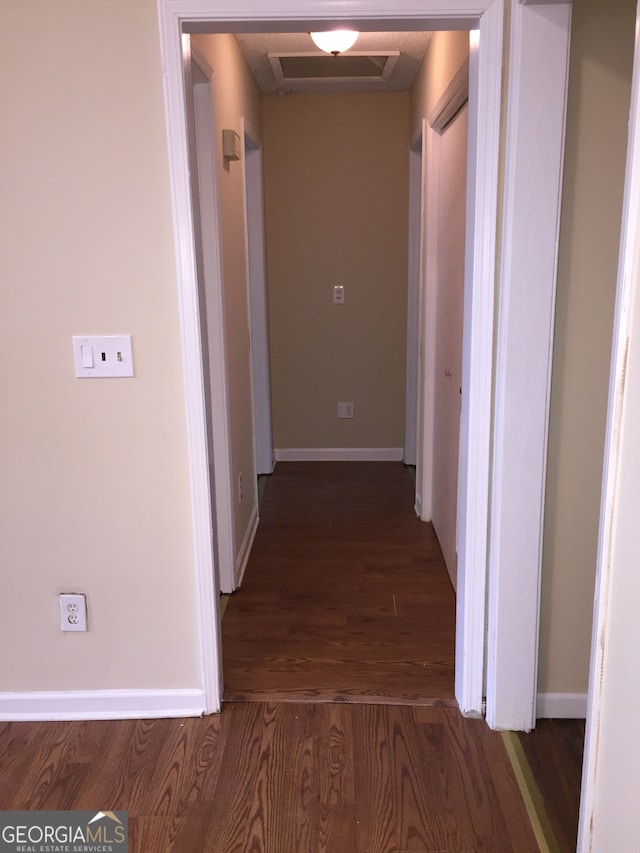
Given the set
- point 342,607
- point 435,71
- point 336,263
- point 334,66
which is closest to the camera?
point 342,607

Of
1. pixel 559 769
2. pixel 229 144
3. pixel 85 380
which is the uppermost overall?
pixel 229 144

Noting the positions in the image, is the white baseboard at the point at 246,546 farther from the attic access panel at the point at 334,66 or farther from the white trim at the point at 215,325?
the attic access panel at the point at 334,66

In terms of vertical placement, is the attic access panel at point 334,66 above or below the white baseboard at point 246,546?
above

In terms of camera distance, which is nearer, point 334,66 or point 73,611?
point 73,611

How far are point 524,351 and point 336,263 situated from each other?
2.81m

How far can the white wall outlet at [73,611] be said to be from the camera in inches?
82.1

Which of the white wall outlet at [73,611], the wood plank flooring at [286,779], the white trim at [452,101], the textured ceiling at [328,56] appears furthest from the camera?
the textured ceiling at [328,56]

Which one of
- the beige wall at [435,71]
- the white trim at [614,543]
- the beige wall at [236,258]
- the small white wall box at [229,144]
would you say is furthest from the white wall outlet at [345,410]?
the white trim at [614,543]

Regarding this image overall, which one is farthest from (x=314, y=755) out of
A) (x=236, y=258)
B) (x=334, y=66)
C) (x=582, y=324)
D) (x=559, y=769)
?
(x=334, y=66)

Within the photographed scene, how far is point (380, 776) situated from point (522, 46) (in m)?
1.93

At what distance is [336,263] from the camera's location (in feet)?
14.7

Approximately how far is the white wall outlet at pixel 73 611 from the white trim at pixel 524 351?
1215 mm

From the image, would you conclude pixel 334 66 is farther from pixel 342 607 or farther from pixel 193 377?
pixel 342 607

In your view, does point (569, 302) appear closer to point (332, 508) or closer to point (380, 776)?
point (380, 776)
